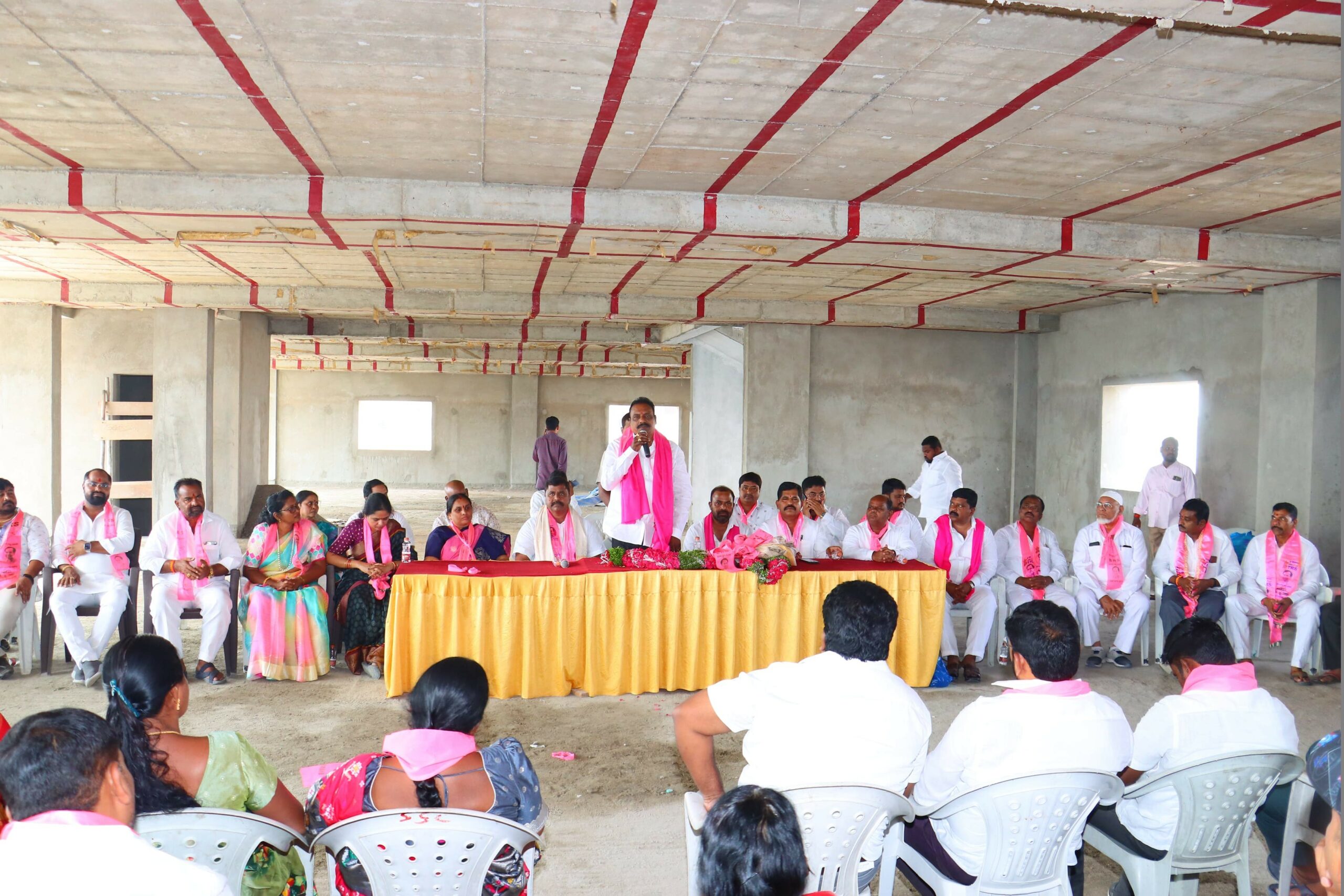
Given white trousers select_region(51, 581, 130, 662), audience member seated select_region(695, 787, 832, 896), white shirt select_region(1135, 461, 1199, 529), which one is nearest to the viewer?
audience member seated select_region(695, 787, 832, 896)

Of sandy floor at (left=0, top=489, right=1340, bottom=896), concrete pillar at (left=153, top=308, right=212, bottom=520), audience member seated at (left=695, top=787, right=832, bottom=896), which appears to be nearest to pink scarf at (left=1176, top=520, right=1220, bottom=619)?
sandy floor at (left=0, top=489, right=1340, bottom=896)

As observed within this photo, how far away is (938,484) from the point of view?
969 centimetres

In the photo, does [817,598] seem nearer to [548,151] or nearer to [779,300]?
[548,151]

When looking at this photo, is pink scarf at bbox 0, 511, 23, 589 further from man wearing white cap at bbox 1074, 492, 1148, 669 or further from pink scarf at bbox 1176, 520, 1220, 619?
pink scarf at bbox 1176, 520, 1220, 619

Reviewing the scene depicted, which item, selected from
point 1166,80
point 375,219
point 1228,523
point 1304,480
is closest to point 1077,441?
point 1228,523

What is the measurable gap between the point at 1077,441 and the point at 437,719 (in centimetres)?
1112

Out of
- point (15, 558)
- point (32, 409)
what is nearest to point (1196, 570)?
point (15, 558)

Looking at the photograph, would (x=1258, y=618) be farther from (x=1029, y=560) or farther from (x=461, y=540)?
(x=461, y=540)

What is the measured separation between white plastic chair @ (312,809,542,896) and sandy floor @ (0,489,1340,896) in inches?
51.3

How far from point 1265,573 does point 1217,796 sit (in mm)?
4403

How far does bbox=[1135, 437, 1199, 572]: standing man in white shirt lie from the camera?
345 inches

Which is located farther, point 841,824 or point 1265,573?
point 1265,573

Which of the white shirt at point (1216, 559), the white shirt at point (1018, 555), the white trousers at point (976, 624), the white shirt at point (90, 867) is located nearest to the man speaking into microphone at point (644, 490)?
the white trousers at point (976, 624)

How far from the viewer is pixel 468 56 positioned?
159 inches
